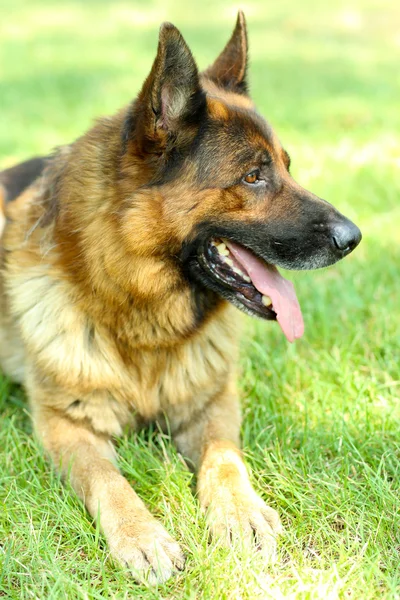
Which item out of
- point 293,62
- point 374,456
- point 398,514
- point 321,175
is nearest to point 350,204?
point 321,175

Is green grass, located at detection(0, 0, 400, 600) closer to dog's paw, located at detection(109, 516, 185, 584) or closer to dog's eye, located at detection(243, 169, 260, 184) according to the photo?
dog's paw, located at detection(109, 516, 185, 584)

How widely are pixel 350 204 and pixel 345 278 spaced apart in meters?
1.47

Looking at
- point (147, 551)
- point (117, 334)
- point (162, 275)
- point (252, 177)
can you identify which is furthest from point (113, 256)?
point (147, 551)

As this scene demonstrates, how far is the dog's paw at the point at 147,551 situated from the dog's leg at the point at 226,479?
20 centimetres

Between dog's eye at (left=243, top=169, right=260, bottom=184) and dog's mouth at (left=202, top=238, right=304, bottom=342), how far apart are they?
28 cm

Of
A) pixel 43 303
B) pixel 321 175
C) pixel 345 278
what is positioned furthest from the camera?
pixel 321 175

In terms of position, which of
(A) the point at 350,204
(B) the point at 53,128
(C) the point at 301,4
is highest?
(C) the point at 301,4

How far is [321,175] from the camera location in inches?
268

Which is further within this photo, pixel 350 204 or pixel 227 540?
pixel 350 204

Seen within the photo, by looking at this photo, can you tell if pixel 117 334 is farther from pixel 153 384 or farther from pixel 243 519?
pixel 243 519

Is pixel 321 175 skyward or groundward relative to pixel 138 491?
skyward

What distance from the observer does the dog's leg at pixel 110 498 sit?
8.46ft

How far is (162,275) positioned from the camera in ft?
10.1

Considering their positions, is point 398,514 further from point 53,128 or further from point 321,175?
point 53,128
